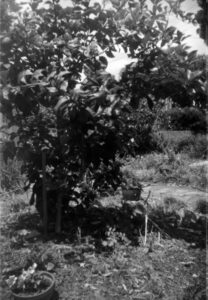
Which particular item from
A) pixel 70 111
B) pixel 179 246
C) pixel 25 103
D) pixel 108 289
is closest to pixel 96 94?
pixel 70 111

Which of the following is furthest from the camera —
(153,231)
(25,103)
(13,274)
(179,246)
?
(153,231)

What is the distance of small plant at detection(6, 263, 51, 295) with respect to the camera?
2544mm

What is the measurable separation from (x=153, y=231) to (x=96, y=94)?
6.02 feet

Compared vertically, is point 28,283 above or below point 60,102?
below

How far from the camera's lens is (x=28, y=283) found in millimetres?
2598

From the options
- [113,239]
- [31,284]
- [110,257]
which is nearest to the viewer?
[31,284]

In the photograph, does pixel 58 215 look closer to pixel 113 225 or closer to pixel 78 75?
pixel 113 225

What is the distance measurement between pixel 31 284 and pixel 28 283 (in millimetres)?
22

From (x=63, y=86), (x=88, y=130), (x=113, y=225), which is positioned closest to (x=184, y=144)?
(x=113, y=225)

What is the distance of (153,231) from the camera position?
3.85 meters

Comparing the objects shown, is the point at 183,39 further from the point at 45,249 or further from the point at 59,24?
the point at 45,249

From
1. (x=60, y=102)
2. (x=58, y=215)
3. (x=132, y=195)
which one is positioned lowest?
(x=58, y=215)

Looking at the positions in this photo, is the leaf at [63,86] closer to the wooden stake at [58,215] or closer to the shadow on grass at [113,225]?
the wooden stake at [58,215]

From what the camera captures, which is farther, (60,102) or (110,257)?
(110,257)
